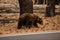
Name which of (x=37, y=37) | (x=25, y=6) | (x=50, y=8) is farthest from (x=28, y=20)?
(x=50, y=8)

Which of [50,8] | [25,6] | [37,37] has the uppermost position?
[25,6]

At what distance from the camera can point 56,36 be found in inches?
313

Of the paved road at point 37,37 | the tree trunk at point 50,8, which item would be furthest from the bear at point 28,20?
the tree trunk at point 50,8

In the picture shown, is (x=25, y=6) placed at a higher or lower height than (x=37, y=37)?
higher

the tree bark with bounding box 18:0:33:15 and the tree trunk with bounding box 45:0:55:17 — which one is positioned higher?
the tree bark with bounding box 18:0:33:15

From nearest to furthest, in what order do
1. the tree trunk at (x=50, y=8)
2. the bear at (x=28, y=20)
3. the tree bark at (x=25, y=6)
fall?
the bear at (x=28, y=20) → the tree bark at (x=25, y=6) → the tree trunk at (x=50, y=8)

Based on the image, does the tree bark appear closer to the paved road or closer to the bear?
the bear

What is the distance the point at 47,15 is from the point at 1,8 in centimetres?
461

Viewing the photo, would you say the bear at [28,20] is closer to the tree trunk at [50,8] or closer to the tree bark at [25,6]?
the tree bark at [25,6]

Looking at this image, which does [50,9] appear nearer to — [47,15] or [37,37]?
[47,15]

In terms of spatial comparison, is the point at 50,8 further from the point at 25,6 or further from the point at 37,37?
the point at 37,37

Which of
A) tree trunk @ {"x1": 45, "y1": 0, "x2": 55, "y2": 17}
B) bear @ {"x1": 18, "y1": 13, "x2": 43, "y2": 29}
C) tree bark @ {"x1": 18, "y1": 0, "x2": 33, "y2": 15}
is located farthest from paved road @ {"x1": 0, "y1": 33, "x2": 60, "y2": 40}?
tree trunk @ {"x1": 45, "y1": 0, "x2": 55, "y2": 17}

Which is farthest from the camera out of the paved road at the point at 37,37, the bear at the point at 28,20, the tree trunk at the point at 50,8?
the tree trunk at the point at 50,8

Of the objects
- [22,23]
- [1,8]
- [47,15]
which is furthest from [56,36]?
[1,8]
